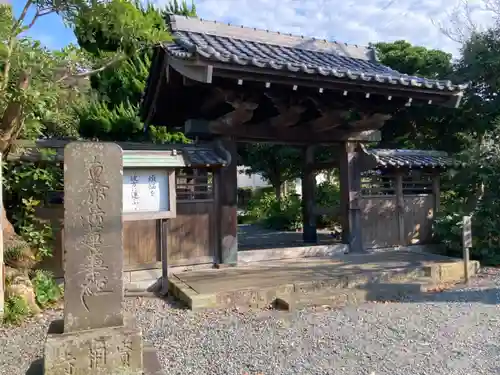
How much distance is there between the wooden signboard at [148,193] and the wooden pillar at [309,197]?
470cm

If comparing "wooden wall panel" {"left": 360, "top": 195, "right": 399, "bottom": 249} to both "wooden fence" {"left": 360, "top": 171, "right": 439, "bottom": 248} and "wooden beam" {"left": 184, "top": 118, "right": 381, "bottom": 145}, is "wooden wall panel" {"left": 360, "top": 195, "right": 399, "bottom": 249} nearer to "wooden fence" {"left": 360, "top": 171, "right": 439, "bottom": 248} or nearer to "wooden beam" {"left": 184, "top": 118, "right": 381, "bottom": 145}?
"wooden fence" {"left": 360, "top": 171, "right": 439, "bottom": 248}

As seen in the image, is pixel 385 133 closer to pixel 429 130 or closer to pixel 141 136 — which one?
pixel 429 130

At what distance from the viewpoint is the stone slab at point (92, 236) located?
2.86m

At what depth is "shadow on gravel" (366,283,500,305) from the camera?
527 centimetres

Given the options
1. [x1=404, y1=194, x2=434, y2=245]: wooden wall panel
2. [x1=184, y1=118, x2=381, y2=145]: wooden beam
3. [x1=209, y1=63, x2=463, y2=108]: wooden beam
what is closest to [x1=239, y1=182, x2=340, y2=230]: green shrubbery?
[x1=404, y1=194, x2=434, y2=245]: wooden wall panel

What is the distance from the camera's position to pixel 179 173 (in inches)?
254

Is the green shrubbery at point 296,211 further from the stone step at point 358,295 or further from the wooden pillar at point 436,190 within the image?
the stone step at point 358,295

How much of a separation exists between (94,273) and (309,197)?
7103 millimetres

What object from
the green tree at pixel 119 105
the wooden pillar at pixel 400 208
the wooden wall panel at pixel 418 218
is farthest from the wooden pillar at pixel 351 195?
the green tree at pixel 119 105

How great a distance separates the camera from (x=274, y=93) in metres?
6.38

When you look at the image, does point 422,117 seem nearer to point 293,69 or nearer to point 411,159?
point 411,159

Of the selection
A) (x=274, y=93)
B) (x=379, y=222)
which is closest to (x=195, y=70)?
(x=274, y=93)

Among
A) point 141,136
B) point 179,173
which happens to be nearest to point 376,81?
point 179,173

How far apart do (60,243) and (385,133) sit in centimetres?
1001
